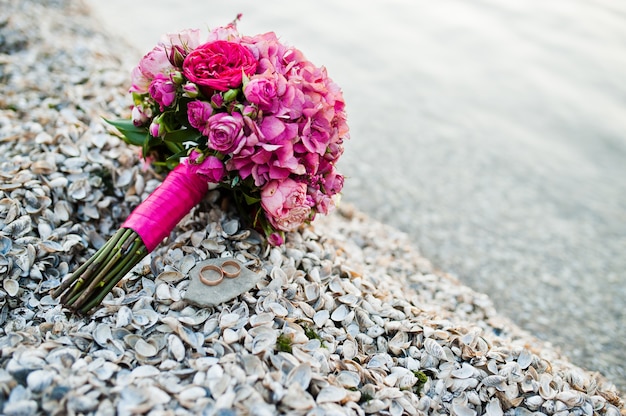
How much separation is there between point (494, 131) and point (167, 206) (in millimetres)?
4267

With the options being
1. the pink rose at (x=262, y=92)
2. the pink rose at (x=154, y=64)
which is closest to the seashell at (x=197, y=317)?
the pink rose at (x=262, y=92)

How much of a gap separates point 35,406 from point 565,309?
10.0 feet

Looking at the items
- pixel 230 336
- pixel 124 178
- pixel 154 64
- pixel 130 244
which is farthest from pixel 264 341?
pixel 124 178

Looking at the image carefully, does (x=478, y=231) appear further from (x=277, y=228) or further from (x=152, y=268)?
(x=152, y=268)

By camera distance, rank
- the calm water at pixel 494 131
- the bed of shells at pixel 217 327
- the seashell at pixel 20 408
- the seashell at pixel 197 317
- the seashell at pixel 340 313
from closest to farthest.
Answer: the seashell at pixel 20 408 < the bed of shells at pixel 217 327 < the seashell at pixel 197 317 < the seashell at pixel 340 313 < the calm water at pixel 494 131

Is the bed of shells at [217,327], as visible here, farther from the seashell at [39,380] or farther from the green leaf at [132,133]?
the green leaf at [132,133]

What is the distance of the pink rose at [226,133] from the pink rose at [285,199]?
7.7 inches

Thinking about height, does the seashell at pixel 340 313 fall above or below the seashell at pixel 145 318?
above

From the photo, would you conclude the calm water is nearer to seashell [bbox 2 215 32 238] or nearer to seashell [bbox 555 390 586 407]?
seashell [bbox 555 390 586 407]

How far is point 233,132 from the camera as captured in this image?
71.4 inches

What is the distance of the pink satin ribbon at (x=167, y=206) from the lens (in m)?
1.99

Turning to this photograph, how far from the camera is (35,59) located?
12.3 ft

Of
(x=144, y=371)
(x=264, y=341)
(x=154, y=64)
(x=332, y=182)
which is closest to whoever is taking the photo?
(x=144, y=371)

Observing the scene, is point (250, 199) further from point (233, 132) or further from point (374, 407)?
point (374, 407)
